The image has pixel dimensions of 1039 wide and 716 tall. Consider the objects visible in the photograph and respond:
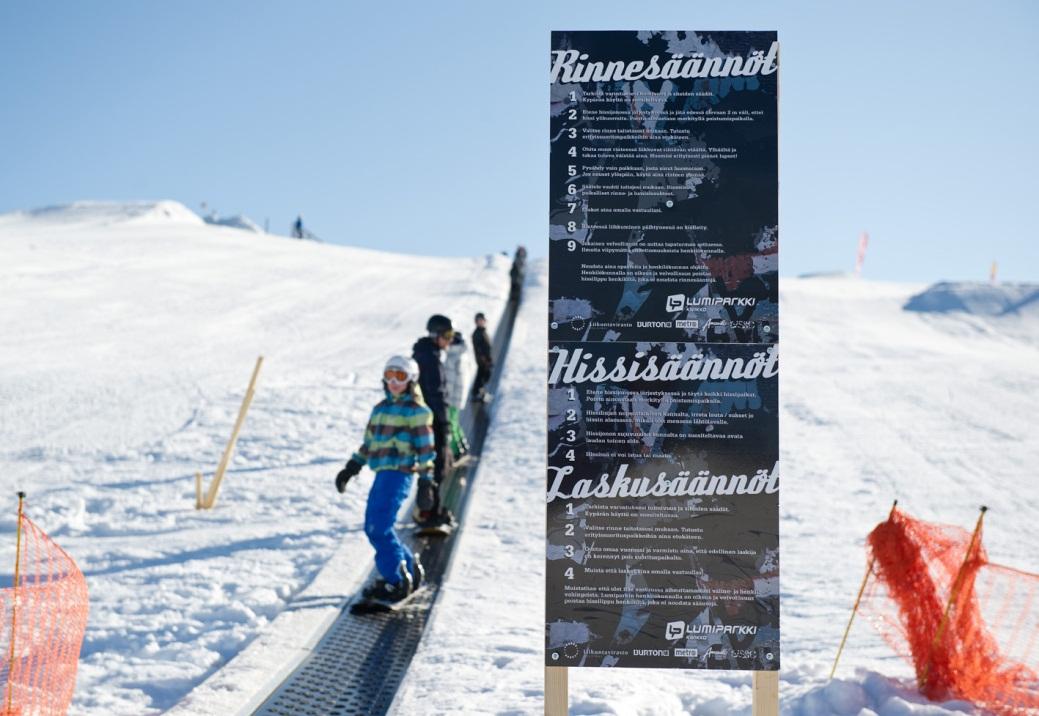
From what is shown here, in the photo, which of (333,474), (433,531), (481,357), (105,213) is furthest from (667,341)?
(105,213)

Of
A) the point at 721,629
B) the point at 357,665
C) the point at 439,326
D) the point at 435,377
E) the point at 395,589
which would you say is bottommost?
the point at 357,665

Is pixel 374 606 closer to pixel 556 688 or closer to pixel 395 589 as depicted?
pixel 395 589

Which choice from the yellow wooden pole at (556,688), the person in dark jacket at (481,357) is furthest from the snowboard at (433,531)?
the person in dark jacket at (481,357)

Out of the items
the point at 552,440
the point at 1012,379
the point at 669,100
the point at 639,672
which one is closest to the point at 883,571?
the point at 639,672

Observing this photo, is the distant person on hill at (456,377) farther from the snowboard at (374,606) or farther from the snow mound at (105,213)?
the snow mound at (105,213)

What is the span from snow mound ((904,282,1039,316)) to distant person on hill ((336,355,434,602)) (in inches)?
1230

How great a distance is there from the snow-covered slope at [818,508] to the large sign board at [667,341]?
1266 millimetres

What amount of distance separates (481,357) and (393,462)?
9.52m

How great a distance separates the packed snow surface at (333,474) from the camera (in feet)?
17.1

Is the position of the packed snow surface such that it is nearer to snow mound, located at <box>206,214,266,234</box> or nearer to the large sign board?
the large sign board

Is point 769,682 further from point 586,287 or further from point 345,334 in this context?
point 345,334

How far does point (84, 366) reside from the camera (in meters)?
17.3

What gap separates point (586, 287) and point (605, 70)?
0.85 m

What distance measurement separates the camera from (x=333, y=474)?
1097cm
